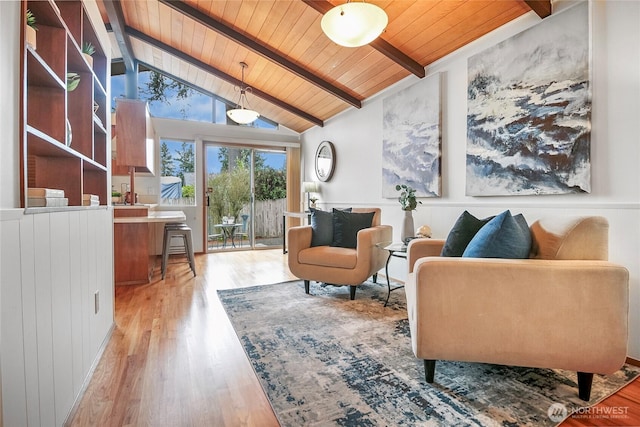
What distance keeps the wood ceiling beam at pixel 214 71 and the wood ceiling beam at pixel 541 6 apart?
3523mm

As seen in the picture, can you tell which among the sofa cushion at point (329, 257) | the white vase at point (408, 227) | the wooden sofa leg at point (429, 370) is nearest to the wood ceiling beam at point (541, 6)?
the white vase at point (408, 227)

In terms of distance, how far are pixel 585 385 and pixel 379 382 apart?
0.95 meters

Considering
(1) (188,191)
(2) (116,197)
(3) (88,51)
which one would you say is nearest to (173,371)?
(3) (88,51)

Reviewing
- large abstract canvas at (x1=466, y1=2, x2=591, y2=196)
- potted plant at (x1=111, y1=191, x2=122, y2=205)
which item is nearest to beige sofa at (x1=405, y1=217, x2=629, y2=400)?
large abstract canvas at (x1=466, y1=2, x2=591, y2=196)

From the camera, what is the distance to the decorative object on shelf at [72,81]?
5.09 ft

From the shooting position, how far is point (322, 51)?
3.45 m

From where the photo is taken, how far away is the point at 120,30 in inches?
151

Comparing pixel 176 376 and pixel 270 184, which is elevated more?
pixel 270 184

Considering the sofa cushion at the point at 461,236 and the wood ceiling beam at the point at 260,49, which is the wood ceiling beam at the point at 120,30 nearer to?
the wood ceiling beam at the point at 260,49

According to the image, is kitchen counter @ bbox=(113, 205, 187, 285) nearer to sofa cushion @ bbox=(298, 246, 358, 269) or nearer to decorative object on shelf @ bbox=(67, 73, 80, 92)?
sofa cushion @ bbox=(298, 246, 358, 269)

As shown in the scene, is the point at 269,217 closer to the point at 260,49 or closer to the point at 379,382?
the point at 260,49

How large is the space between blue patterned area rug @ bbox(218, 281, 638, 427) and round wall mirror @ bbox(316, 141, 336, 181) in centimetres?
305

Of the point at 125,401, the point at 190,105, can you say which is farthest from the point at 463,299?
the point at 190,105

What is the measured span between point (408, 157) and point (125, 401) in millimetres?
3107
